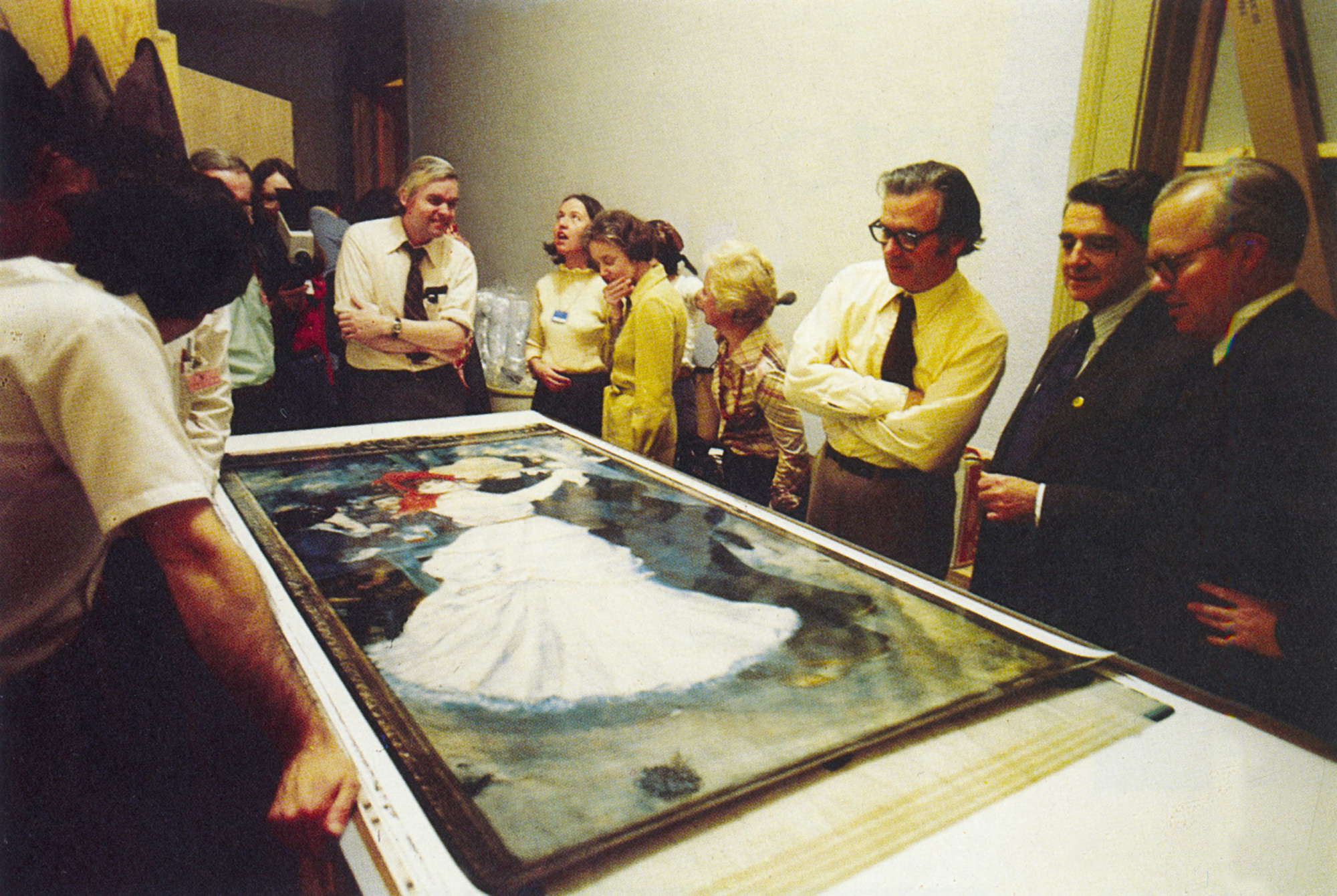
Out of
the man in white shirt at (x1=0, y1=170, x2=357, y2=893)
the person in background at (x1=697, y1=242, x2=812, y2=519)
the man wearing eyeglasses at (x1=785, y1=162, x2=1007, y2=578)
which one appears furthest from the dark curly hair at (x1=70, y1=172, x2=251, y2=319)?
the person in background at (x1=697, y1=242, x2=812, y2=519)

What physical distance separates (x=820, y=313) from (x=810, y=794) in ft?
5.09

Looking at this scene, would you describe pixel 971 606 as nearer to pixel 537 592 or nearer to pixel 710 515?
pixel 710 515

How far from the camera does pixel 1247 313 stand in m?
1.31

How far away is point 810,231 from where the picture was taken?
3422 mm

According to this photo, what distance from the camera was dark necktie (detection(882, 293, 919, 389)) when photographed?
2.04 m

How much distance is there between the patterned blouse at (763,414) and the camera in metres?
2.67

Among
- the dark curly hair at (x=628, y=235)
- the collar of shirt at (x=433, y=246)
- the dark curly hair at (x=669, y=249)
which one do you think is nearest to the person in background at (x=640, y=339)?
the dark curly hair at (x=628, y=235)

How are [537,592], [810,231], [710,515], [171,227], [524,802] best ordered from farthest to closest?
[810,231]
[710,515]
[537,592]
[171,227]
[524,802]

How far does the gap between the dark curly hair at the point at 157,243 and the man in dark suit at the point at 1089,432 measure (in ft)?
4.86

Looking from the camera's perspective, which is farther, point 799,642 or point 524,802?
point 799,642

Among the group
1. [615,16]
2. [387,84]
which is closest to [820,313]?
[615,16]

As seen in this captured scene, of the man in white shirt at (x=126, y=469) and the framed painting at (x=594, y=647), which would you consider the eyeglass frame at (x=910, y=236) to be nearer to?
the framed painting at (x=594, y=647)

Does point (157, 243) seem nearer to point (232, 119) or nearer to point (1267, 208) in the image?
point (1267, 208)

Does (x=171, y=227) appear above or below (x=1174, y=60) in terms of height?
below
